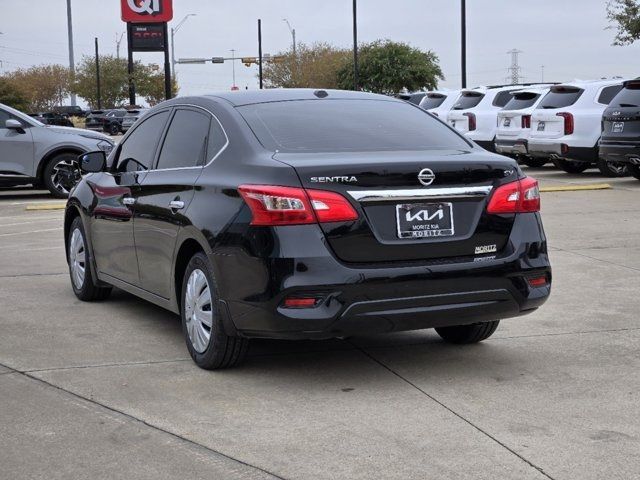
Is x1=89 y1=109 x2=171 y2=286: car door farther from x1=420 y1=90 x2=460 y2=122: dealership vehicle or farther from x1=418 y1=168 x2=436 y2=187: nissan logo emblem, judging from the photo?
x1=420 y1=90 x2=460 y2=122: dealership vehicle

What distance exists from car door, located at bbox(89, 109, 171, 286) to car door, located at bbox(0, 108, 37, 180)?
10315mm

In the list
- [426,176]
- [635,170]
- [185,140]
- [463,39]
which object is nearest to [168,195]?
[185,140]

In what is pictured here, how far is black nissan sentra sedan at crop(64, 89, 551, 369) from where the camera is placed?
5.53 metres

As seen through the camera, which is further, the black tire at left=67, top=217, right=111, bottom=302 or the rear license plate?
the black tire at left=67, top=217, right=111, bottom=302

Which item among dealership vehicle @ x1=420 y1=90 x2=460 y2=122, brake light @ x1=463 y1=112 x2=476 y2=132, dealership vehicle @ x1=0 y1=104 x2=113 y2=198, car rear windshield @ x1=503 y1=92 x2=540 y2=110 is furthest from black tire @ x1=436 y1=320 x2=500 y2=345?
dealership vehicle @ x1=420 y1=90 x2=460 y2=122

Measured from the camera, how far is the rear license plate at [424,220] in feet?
18.6

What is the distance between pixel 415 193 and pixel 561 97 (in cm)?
1607

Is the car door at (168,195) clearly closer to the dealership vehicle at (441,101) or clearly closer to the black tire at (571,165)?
the black tire at (571,165)

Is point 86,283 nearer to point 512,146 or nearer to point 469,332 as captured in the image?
point 469,332

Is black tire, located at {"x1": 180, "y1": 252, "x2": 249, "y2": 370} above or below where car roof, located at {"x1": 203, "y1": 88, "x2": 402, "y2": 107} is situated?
below

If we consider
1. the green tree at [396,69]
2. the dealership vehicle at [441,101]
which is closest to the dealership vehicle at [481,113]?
the dealership vehicle at [441,101]

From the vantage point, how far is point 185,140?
6.86m

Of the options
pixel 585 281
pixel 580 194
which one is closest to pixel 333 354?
pixel 585 281

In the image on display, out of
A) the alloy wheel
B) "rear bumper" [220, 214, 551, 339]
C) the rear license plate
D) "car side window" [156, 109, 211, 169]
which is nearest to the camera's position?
"rear bumper" [220, 214, 551, 339]
